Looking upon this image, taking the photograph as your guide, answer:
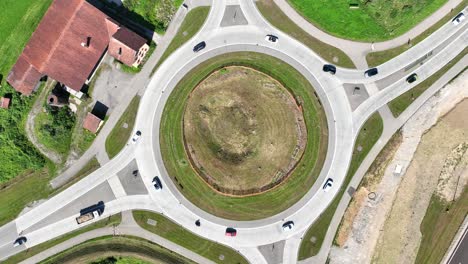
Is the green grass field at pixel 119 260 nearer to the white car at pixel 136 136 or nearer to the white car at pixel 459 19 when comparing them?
the white car at pixel 136 136

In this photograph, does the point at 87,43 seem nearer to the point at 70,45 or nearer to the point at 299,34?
the point at 70,45

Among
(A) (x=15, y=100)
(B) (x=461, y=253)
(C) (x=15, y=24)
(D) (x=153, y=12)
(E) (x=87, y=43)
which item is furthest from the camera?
(C) (x=15, y=24)

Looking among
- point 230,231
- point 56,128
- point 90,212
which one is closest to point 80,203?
point 90,212

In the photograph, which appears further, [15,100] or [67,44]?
[15,100]

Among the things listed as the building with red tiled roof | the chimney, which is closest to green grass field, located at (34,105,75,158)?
the chimney

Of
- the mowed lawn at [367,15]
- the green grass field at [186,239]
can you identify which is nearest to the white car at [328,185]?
the green grass field at [186,239]

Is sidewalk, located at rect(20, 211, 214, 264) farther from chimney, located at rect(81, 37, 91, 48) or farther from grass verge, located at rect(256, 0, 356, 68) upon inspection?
grass verge, located at rect(256, 0, 356, 68)
